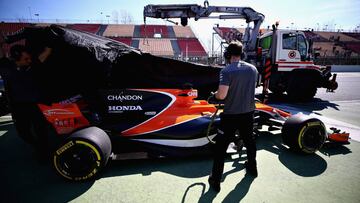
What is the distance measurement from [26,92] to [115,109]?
4.06ft

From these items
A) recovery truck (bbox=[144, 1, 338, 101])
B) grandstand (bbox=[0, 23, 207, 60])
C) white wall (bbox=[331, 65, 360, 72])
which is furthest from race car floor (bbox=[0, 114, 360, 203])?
grandstand (bbox=[0, 23, 207, 60])

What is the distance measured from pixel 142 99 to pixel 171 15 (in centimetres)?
720

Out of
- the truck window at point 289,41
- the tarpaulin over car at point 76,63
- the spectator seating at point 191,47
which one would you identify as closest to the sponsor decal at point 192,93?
the tarpaulin over car at point 76,63

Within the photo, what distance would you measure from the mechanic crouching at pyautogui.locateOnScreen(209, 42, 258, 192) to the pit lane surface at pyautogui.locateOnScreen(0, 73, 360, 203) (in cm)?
41

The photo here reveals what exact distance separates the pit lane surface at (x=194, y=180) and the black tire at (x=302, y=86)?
525 centimetres

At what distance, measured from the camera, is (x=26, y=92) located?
3000mm

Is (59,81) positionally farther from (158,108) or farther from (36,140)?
(158,108)

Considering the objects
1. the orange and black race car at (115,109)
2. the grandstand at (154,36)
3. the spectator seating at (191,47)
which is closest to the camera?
the orange and black race car at (115,109)

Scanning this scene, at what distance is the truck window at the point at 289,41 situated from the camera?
8.48 meters

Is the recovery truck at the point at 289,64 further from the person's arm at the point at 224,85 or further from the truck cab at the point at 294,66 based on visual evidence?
the person's arm at the point at 224,85

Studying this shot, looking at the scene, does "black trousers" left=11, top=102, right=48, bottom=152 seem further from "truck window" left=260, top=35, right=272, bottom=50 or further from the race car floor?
"truck window" left=260, top=35, right=272, bottom=50

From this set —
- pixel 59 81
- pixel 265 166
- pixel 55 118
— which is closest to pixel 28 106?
pixel 55 118

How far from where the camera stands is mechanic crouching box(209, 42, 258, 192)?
7.84 ft

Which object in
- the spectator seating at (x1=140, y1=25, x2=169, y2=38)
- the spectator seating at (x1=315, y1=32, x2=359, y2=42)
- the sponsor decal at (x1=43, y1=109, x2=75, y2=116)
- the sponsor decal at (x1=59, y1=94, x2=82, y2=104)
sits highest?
the spectator seating at (x1=140, y1=25, x2=169, y2=38)
